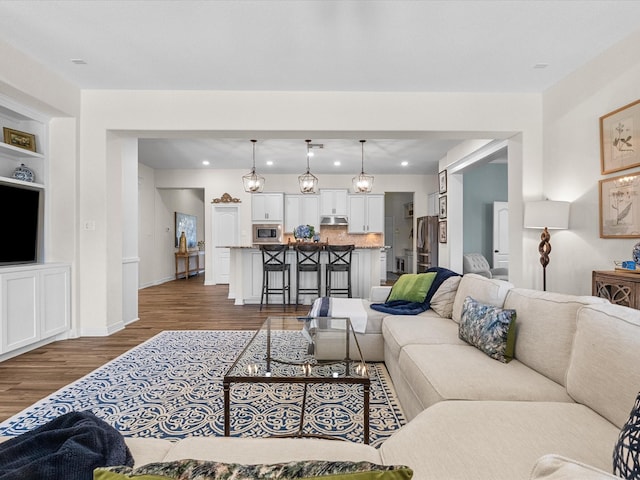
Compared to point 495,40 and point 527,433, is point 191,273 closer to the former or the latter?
point 495,40

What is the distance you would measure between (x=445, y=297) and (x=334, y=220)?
17.6 feet

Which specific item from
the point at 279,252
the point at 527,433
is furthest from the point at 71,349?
the point at 527,433

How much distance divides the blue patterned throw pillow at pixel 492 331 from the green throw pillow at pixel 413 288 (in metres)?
1.08

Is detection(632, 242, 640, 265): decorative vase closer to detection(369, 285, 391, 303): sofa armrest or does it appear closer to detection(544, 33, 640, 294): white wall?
detection(544, 33, 640, 294): white wall

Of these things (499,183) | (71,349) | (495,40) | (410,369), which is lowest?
(71,349)

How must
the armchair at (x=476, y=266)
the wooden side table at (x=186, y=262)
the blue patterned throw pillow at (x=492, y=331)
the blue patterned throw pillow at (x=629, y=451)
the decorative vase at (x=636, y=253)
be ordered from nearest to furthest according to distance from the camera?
the blue patterned throw pillow at (x=629, y=451) → the blue patterned throw pillow at (x=492, y=331) → the decorative vase at (x=636, y=253) → the armchair at (x=476, y=266) → the wooden side table at (x=186, y=262)

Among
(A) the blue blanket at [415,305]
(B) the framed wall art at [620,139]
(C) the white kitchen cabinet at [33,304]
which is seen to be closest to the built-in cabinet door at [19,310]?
(C) the white kitchen cabinet at [33,304]

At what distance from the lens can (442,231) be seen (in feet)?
22.6

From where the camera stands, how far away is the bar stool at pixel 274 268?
558cm

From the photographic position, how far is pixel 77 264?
389 centimetres

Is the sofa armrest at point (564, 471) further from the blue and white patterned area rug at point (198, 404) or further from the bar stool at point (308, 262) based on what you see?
the bar stool at point (308, 262)

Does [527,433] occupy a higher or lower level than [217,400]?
higher

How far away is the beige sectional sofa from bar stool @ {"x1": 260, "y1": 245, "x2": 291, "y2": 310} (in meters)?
3.68

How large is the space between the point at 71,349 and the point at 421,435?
362 centimetres
